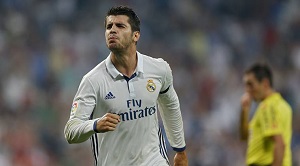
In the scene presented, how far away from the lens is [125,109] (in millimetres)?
7090

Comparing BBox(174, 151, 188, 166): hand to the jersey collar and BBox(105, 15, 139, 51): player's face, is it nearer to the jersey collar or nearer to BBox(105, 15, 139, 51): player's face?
the jersey collar

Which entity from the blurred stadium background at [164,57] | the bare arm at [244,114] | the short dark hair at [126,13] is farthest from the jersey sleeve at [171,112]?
the blurred stadium background at [164,57]

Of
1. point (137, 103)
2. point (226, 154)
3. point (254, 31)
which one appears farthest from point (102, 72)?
point (254, 31)

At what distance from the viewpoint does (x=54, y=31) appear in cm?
1684

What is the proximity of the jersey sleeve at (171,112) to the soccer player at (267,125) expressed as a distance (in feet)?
4.61

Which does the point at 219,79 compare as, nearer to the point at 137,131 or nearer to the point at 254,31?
the point at 254,31

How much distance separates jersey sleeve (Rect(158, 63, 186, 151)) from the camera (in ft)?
24.5

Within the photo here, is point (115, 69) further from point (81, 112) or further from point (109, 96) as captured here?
point (81, 112)

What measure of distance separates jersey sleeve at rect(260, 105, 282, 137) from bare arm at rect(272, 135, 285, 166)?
0.20 ft

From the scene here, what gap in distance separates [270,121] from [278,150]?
1.16ft

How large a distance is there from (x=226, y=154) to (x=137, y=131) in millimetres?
7468

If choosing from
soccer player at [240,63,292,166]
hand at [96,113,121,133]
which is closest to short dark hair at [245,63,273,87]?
soccer player at [240,63,292,166]

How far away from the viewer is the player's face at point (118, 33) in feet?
23.1

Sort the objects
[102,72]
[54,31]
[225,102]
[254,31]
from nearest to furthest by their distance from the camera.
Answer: [102,72] < [225,102] < [54,31] < [254,31]
